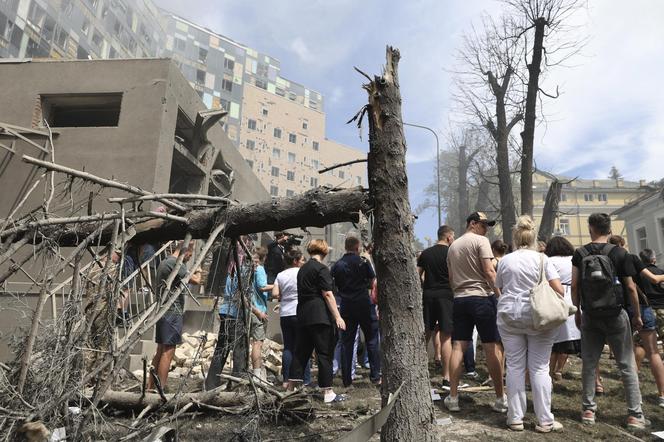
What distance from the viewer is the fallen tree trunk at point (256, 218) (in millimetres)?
3166

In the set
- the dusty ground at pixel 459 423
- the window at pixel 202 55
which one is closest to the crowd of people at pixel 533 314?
the dusty ground at pixel 459 423

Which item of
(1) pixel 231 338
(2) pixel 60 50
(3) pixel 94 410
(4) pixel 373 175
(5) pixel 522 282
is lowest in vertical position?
(3) pixel 94 410

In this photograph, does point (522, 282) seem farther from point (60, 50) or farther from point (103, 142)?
point (60, 50)

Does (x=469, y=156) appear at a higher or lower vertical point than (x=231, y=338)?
higher

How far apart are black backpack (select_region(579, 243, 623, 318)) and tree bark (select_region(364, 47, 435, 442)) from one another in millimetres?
2160

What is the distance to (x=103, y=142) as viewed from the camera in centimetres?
975

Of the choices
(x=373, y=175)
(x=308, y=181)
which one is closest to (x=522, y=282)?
(x=373, y=175)

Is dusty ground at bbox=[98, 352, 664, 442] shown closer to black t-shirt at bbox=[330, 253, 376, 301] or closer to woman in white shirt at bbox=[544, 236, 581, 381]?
woman in white shirt at bbox=[544, 236, 581, 381]

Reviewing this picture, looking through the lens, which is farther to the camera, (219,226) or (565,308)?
(565,308)

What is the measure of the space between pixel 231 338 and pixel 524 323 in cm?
301

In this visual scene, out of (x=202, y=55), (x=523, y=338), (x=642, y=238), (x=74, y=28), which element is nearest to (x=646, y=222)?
(x=642, y=238)

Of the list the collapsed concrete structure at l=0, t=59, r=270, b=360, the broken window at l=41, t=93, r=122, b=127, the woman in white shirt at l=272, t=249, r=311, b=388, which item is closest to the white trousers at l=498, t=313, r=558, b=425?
the woman in white shirt at l=272, t=249, r=311, b=388

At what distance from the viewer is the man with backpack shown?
3.90 meters

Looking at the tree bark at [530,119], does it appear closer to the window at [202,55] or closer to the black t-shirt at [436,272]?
the black t-shirt at [436,272]
